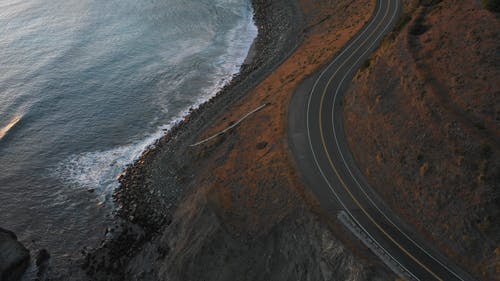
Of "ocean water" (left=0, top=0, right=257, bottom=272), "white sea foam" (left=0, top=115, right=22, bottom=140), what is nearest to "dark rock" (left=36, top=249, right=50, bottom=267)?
"ocean water" (left=0, top=0, right=257, bottom=272)

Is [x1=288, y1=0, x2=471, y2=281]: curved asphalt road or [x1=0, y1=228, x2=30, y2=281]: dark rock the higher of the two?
[x1=288, y1=0, x2=471, y2=281]: curved asphalt road

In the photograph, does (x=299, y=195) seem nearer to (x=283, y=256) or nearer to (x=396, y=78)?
(x=283, y=256)

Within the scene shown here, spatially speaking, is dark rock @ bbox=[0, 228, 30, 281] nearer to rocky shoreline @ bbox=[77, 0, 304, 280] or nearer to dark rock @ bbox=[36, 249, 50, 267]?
dark rock @ bbox=[36, 249, 50, 267]

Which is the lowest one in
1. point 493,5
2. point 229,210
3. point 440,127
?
point 229,210

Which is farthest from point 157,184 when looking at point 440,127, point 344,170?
point 440,127

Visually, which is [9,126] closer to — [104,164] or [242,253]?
[104,164]

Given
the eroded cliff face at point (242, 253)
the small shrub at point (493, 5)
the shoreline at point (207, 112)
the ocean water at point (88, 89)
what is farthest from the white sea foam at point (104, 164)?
the small shrub at point (493, 5)

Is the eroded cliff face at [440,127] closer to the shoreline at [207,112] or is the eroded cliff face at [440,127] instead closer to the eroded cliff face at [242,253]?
the eroded cliff face at [242,253]
